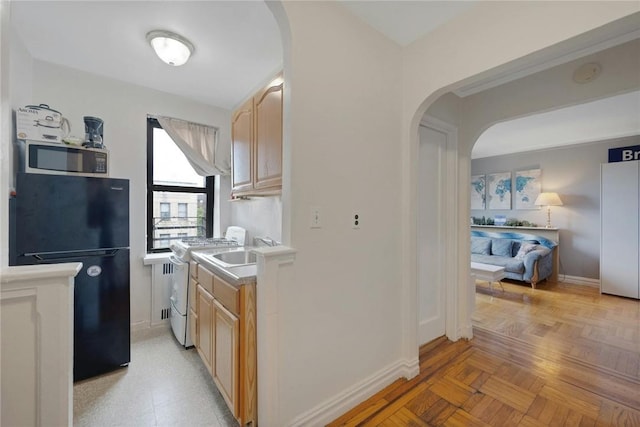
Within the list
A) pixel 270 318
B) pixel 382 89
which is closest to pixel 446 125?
pixel 382 89

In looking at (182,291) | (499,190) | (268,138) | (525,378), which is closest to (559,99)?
(525,378)

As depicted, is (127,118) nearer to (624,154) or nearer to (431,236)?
(431,236)

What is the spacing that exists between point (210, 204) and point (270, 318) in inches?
98.0

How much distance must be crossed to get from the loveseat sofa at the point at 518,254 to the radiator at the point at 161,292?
189 inches

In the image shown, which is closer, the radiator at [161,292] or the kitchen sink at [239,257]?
the kitchen sink at [239,257]

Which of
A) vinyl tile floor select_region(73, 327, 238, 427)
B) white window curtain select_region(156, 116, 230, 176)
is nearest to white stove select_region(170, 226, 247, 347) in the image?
vinyl tile floor select_region(73, 327, 238, 427)

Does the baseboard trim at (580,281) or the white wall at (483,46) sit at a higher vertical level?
the white wall at (483,46)

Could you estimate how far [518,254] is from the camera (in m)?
4.54

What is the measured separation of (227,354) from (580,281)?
5963 mm

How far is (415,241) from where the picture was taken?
1.96 meters

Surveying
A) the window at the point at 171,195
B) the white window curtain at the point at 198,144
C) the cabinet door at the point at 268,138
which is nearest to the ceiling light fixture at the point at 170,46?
the cabinet door at the point at 268,138

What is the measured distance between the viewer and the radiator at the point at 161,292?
8.97 feet

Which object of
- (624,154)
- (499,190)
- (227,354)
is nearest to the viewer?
(227,354)

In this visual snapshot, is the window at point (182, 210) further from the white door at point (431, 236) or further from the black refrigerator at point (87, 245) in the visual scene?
the white door at point (431, 236)
